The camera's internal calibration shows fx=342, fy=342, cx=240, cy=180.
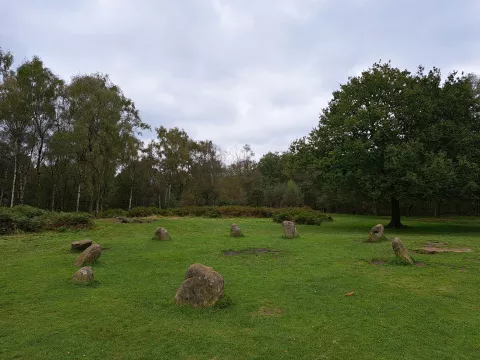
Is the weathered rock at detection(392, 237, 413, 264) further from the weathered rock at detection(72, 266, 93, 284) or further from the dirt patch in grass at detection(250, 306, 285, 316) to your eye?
the weathered rock at detection(72, 266, 93, 284)

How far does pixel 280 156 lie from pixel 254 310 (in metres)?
24.7

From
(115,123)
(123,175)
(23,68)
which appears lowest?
(123,175)

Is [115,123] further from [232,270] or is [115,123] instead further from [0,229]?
[232,270]

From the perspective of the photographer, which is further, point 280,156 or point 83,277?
point 280,156

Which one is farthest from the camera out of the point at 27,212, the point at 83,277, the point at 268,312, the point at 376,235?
the point at 27,212

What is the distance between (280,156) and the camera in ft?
99.7

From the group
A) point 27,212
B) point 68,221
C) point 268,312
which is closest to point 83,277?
point 268,312

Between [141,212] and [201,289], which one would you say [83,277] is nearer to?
[201,289]

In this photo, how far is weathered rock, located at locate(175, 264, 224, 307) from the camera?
648cm

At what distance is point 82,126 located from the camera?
97.3 feet

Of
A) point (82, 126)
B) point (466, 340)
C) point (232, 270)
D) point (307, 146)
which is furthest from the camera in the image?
point (82, 126)

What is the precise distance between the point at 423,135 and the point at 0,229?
2424 cm

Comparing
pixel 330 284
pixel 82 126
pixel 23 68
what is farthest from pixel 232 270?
pixel 23 68

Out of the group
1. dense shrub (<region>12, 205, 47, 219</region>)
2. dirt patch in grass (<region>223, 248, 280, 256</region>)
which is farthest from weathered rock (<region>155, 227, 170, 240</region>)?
dense shrub (<region>12, 205, 47, 219</region>)
